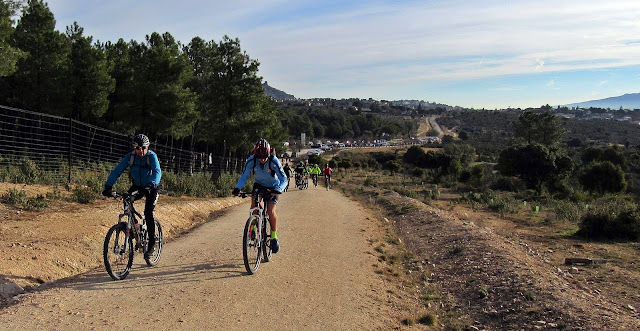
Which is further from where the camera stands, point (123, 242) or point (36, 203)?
point (36, 203)

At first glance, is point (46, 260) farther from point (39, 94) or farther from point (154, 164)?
point (39, 94)

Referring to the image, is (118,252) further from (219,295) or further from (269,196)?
(269,196)

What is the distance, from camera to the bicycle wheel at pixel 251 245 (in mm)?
6621

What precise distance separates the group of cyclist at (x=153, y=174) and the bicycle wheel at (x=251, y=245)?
0.35 m

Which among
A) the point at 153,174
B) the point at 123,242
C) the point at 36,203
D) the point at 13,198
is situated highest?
the point at 153,174

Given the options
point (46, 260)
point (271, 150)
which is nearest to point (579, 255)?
point (271, 150)

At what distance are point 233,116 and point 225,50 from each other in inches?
169

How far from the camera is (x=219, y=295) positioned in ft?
18.9

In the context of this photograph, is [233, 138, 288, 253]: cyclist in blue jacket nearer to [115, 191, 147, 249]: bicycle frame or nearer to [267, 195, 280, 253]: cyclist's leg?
[267, 195, 280, 253]: cyclist's leg

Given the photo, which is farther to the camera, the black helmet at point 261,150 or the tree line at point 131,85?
the tree line at point 131,85

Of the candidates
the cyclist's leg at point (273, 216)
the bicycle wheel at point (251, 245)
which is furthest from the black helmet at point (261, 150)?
the bicycle wheel at point (251, 245)

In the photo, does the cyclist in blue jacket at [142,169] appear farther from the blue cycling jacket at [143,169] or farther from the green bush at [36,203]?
the green bush at [36,203]

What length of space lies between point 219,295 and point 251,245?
3.86 ft

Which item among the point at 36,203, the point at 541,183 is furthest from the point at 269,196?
the point at 541,183
